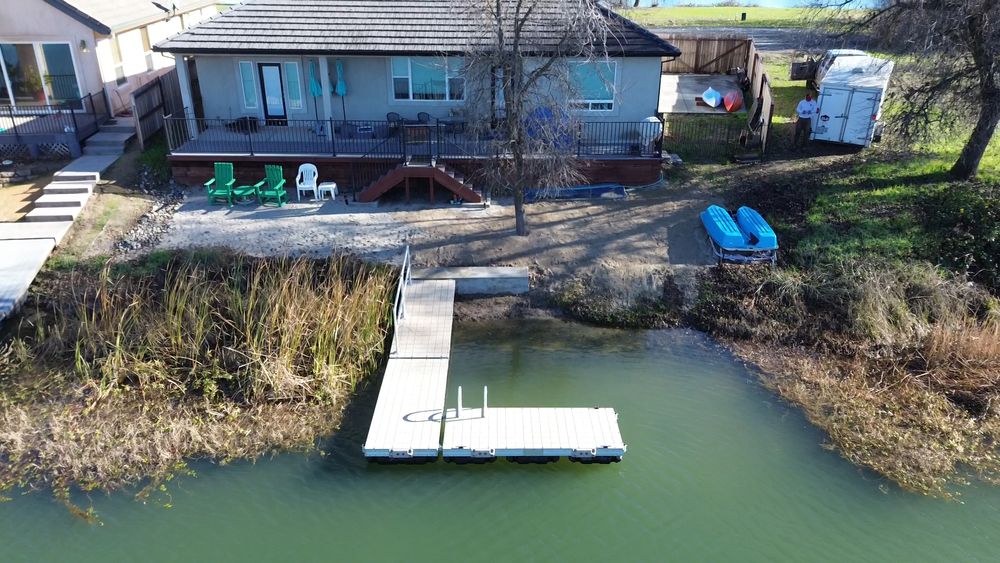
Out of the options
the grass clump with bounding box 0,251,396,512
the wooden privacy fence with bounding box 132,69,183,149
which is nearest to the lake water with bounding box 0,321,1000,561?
the grass clump with bounding box 0,251,396,512

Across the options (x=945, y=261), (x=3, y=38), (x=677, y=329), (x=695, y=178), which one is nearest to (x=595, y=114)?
(x=695, y=178)

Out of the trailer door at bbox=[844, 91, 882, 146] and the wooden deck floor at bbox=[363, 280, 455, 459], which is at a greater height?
the trailer door at bbox=[844, 91, 882, 146]

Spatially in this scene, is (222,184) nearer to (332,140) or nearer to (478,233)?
(332,140)

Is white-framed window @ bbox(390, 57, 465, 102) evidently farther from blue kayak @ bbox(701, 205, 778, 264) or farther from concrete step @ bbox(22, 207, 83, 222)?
concrete step @ bbox(22, 207, 83, 222)

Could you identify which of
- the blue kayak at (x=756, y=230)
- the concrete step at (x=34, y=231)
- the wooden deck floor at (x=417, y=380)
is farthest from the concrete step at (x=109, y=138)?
the blue kayak at (x=756, y=230)

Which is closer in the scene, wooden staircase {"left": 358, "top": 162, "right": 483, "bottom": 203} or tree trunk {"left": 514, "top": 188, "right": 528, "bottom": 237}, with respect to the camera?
tree trunk {"left": 514, "top": 188, "right": 528, "bottom": 237}

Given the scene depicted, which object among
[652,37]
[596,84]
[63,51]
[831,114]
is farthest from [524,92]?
[63,51]

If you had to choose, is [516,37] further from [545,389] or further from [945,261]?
[945,261]
